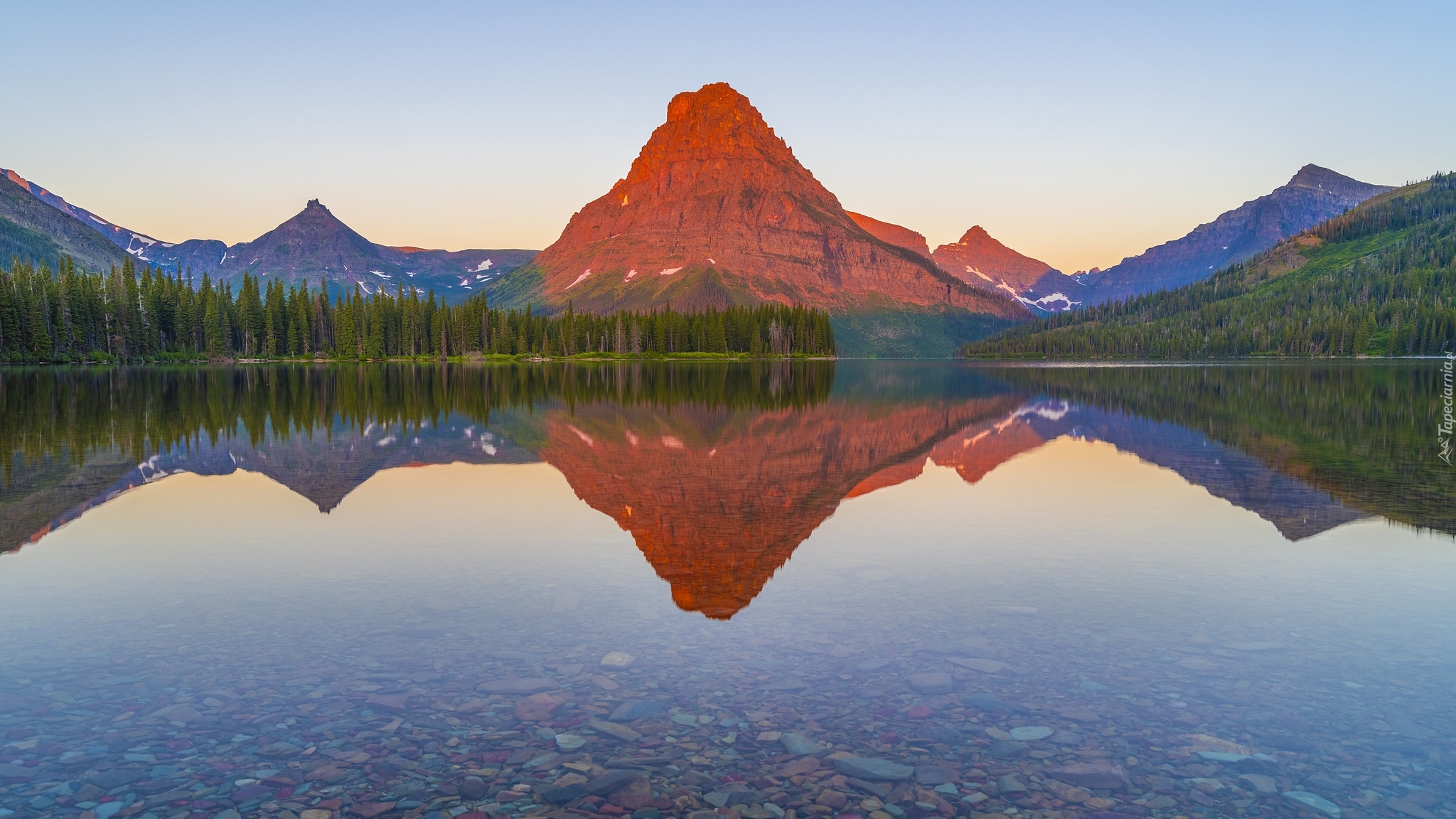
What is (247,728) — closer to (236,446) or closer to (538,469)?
(538,469)

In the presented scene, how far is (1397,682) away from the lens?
11344 mm

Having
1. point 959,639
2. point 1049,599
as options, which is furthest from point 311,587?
point 1049,599

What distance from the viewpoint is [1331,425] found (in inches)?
1794

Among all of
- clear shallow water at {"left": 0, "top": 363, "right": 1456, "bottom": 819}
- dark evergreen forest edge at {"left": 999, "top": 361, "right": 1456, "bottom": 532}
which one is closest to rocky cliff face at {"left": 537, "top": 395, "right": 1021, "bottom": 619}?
clear shallow water at {"left": 0, "top": 363, "right": 1456, "bottom": 819}

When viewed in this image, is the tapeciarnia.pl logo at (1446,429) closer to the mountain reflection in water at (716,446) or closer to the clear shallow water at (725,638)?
the mountain reflection in water at (716,446)

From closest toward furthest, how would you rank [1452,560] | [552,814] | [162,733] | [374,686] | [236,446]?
[552,814] → [162,733] → [374,686] → [1452,560] → [236,446]

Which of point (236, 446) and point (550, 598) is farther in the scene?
point (236, 446)

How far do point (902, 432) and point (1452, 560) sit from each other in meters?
28.4

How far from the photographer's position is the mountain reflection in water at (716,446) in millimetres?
22312

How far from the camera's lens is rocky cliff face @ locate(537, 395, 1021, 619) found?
1797 centimetres

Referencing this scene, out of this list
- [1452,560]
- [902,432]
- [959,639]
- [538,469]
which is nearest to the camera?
[959,639]

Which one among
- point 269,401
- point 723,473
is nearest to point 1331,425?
point 723,473

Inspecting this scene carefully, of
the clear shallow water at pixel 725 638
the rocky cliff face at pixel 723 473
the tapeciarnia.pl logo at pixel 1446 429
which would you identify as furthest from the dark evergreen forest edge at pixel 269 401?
the tapeciarnia.pl logo at pixel 1446 429

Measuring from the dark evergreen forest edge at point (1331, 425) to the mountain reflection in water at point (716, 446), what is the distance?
184mm
